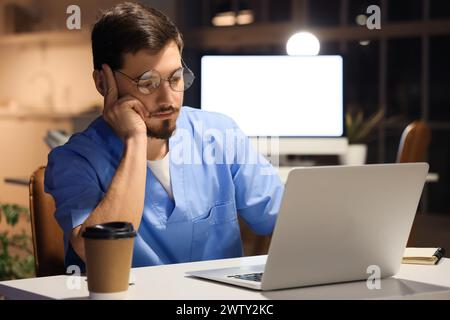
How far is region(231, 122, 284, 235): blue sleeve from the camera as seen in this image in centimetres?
206

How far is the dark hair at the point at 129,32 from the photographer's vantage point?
1.91 meters

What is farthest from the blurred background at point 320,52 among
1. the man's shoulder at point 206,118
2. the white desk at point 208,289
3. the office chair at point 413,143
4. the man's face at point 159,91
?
the white desk at point 208,289

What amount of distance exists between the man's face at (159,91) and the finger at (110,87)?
0.03m

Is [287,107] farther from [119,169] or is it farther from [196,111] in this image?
[119,169]

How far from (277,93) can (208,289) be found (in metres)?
2.14

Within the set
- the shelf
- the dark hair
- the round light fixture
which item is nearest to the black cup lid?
the dark hair


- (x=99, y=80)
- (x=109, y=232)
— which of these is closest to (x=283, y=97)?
(x=99, y=80)

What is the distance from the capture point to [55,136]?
381 centimetres

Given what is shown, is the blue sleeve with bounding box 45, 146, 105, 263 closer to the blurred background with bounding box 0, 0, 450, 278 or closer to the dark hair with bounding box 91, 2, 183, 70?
the dark hair with bounding box 91, 2, 183, 70

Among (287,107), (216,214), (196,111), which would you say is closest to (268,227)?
(216,214)

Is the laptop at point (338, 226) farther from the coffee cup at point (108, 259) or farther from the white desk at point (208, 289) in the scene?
the coffee cup at point (108, 259)

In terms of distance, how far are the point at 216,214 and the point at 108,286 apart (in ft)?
2.39

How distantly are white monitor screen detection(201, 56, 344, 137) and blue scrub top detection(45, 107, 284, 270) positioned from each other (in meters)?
1.31

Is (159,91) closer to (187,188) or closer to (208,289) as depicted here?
(187,188)
